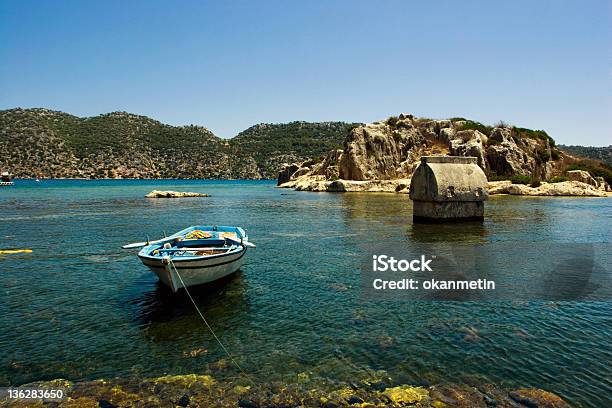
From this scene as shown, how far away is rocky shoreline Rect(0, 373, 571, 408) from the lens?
7.30 metres

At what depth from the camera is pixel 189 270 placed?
42.0 ft

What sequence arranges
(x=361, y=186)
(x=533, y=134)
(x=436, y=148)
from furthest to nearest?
1. (x=436, y=148)
2. (x=533, y=134)
3. (x=361, y=186)

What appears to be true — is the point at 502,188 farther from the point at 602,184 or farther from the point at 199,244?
the point at 199,244

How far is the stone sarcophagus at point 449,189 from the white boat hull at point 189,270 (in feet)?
64.5

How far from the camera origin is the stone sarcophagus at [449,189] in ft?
96.9

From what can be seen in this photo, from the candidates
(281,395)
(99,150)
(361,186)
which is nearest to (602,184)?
(361,186)

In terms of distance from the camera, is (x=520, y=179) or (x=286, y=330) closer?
(x=286, y=330)

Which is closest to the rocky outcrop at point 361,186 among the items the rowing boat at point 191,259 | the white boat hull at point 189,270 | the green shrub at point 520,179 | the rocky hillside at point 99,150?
the green shrub at point 520,179

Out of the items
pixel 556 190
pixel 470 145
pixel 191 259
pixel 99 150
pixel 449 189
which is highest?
pixel 99 150

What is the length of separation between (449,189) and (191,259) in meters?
22.2

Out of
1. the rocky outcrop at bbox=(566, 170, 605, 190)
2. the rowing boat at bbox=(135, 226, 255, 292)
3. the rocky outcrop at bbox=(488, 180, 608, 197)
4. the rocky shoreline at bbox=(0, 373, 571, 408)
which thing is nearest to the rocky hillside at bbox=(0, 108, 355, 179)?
the rocky outcrop at bbox=(566, 170, 605, 190)

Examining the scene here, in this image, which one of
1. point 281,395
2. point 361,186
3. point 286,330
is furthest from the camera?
point 361,186

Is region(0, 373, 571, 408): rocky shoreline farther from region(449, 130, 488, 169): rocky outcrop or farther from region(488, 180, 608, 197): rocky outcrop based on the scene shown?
region(449, 130, 488, 169): rocky outcrop

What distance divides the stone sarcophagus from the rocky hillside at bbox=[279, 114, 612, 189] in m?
47.0
